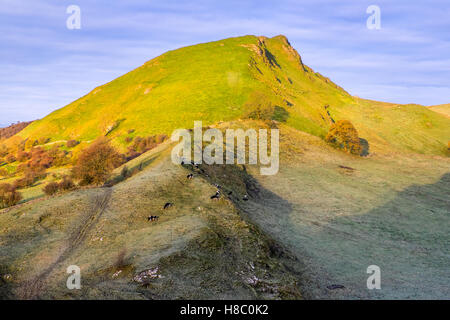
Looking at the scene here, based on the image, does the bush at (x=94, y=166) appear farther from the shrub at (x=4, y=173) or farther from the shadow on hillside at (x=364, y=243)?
the shrub at (x=4, y=173)

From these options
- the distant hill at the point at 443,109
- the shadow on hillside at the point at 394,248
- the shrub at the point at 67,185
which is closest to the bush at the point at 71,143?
the shrub at the point at 67,185

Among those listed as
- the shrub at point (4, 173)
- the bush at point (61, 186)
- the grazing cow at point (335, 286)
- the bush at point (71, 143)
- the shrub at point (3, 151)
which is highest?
the bush at point (71, 143)

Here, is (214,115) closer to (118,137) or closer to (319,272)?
(118,137)

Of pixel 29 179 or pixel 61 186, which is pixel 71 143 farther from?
pixel 61 186

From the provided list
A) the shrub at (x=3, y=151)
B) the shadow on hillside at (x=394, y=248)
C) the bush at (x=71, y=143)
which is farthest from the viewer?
the shrub at (x=3, y=151)

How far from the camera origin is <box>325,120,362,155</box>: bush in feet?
241

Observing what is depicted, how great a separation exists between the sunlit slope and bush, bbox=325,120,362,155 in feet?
22.7

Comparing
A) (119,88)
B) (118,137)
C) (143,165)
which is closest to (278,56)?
(119,88)

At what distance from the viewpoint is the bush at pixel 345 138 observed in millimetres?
73562

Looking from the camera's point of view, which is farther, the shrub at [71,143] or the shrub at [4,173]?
the shrub at [71,143]

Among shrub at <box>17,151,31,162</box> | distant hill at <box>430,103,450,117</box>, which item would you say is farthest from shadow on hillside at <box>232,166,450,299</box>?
distant hill at <box>430,103,450,117</box>

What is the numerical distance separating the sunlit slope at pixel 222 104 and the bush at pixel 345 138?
6911 millimetres
